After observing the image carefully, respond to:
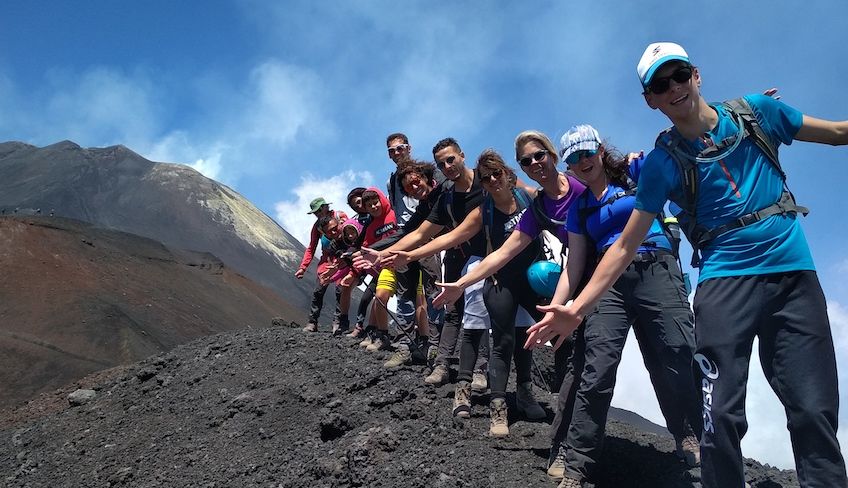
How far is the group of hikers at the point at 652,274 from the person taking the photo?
2348mm

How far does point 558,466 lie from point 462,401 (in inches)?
41.9

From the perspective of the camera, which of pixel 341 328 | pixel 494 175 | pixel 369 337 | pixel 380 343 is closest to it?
pixel 494 175

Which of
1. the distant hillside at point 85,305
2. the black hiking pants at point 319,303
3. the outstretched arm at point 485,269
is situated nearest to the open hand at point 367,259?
the outstretched arm at point 485,269

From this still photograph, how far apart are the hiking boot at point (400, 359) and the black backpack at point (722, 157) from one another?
359 centimetres

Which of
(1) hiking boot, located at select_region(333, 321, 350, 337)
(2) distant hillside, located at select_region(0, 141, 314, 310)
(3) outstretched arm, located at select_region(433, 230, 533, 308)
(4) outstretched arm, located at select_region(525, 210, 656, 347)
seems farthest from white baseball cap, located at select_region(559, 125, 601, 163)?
(2) distant hillside, located at select_region(0, 141, 314, 310)

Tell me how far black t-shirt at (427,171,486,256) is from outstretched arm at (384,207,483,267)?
16.1 inches

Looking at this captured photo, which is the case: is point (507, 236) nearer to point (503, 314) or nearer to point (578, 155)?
point (503, 314)

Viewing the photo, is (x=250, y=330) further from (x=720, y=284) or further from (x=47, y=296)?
(x=47, y=296)

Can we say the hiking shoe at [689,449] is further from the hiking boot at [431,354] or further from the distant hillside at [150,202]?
the distant hillside at [150,202]

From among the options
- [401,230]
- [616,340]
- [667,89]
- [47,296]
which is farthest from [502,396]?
[47,296]

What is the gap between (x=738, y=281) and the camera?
2383mm

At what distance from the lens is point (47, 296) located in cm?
1466

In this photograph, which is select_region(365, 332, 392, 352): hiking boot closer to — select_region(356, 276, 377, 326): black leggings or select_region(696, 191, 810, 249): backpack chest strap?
select_region(356, 276, 377, 326): black leggings

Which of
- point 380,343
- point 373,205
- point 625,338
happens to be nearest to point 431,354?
point 380,343
